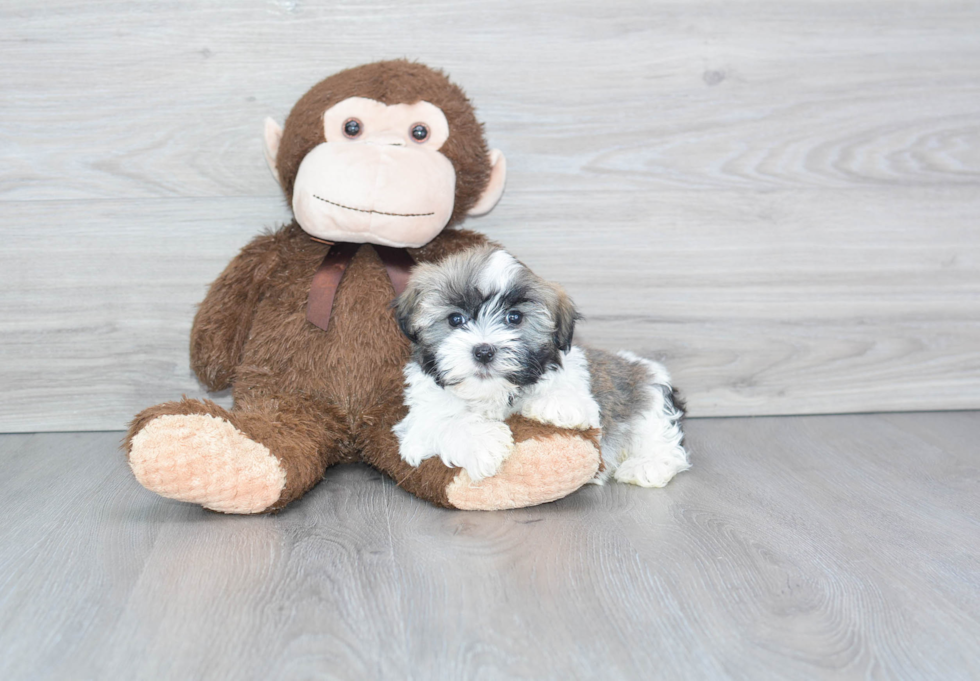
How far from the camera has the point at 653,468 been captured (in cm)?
188

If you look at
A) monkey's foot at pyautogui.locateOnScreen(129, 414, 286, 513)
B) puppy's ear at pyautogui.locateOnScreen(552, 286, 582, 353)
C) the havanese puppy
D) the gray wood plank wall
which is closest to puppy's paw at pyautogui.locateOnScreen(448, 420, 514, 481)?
the havanese puppy

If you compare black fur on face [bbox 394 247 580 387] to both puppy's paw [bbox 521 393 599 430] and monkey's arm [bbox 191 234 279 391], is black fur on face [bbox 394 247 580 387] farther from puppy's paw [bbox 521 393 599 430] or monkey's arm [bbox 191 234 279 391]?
monkey's arm [bbox 191 234 279 391]

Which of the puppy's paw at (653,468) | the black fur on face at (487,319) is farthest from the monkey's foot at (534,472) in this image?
the puppy's paw at (653,468)

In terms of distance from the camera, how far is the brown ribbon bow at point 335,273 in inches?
74.9

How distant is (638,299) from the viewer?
2.43 meters

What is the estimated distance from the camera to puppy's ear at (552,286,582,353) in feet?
5.28

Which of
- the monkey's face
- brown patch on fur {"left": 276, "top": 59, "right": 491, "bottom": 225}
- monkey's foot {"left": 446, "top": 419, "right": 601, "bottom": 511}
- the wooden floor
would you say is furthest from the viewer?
brown patch on fur {"left": 276, "top": 59, "right": 491, "bottom": 225}

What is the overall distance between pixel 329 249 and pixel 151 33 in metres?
0.85

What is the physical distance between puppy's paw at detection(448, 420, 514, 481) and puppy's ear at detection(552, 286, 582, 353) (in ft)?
0.70

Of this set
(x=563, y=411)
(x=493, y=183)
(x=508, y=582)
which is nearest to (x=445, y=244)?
(x=493, y=183)

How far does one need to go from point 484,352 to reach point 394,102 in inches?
28.8

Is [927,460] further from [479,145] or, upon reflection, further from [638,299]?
[479,145]

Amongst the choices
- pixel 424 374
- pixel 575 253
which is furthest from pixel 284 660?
pixel 575 253

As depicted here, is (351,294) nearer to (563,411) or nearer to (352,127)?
(352,127)
